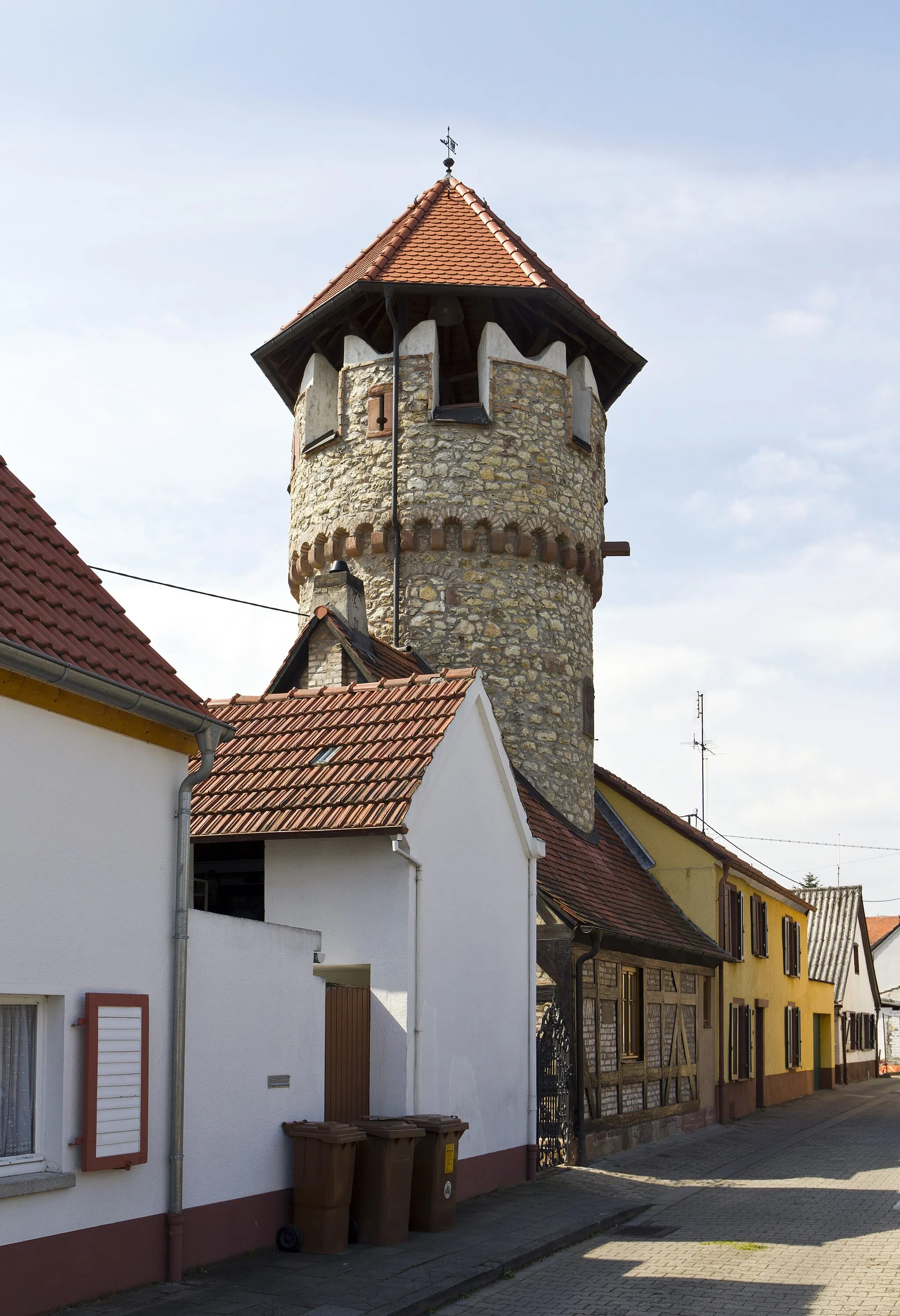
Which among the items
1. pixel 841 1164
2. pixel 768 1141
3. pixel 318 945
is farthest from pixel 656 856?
pixel 318 945

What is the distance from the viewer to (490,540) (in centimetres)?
2133

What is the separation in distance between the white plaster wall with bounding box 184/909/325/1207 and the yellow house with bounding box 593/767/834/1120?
47.8ft

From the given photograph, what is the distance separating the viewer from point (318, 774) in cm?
1294

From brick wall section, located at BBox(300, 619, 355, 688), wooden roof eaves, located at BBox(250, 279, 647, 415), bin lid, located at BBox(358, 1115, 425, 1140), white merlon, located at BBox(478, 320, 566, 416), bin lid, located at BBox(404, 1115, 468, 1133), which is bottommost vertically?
bin lid, located at BBox(404, 1115, 468, 1133)

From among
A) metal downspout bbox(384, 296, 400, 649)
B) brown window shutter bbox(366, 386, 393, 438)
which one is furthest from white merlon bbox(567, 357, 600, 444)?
brown window shutter bbox(366, 386, 393, 438)

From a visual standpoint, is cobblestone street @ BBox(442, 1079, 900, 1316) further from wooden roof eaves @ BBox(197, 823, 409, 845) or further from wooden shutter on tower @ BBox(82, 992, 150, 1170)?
wooden roof eaves @ BBox(197, 823, 409, 845)

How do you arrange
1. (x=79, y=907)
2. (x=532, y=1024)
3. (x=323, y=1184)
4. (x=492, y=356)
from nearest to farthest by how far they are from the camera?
(x=79, y=907) < (x=323, y=1184) < (x=532, y=1024) < (x=492, y=356)

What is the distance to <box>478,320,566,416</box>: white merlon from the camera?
2162cm

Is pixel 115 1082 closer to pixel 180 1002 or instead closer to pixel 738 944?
pixel 180 1002

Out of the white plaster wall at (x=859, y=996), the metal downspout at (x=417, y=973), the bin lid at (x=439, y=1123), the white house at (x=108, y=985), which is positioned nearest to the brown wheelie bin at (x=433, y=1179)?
the bin lid at (x=439, y=1123)

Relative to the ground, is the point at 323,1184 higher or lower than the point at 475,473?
lower

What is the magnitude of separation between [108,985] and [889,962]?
6583 centimetres

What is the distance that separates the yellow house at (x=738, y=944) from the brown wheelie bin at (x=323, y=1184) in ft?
48.4

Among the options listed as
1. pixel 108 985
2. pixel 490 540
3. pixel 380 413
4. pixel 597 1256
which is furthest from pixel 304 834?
pixel 380 413
